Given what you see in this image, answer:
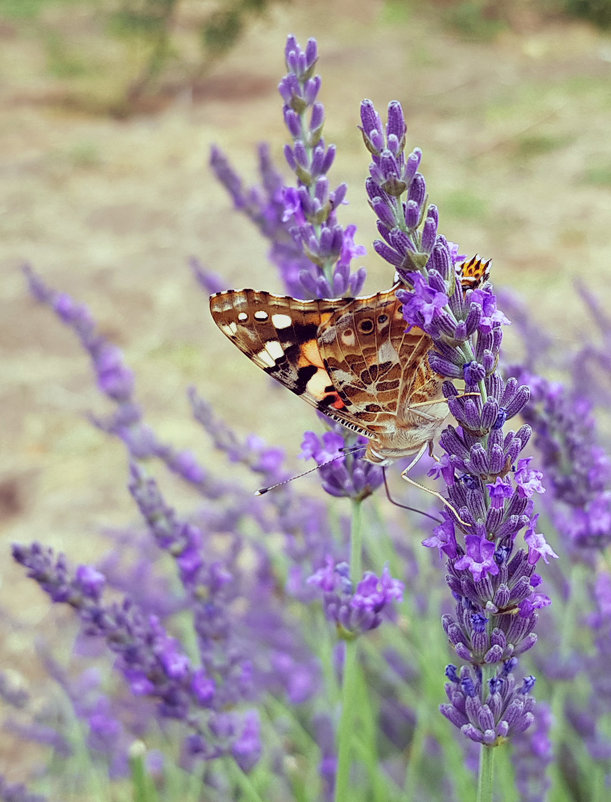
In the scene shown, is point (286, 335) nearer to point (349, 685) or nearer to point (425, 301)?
point (425, 301)

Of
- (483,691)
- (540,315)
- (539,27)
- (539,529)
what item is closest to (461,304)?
(483,691)

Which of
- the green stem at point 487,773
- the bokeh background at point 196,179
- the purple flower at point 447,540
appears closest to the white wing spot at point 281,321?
the purple flower at point 447,540

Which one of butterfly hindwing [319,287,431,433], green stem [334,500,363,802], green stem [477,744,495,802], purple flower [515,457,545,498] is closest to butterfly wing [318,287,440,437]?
butterfly hindwing [319,287,431,433]

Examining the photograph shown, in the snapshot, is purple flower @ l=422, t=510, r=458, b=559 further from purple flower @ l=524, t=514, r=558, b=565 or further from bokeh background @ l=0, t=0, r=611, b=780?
bokeh background @ l=0, t=0, r=611, b=780

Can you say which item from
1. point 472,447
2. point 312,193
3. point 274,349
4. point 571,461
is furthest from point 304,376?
point 571,461

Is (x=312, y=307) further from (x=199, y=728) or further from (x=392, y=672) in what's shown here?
(x=392, y=672)

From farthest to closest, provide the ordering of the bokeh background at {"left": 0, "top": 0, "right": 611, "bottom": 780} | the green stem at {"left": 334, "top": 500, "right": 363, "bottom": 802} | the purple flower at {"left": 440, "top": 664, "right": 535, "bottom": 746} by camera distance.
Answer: the bokeh background at {"left": 0, "top": 0, "right": 611, "bottom": 780} → the green stem at {"left": 334, "top": 500, "right": 363, "bottom": 802} → the purple flower at {"left": 440, "top": 664, "right": 535, "bottom": 746}
